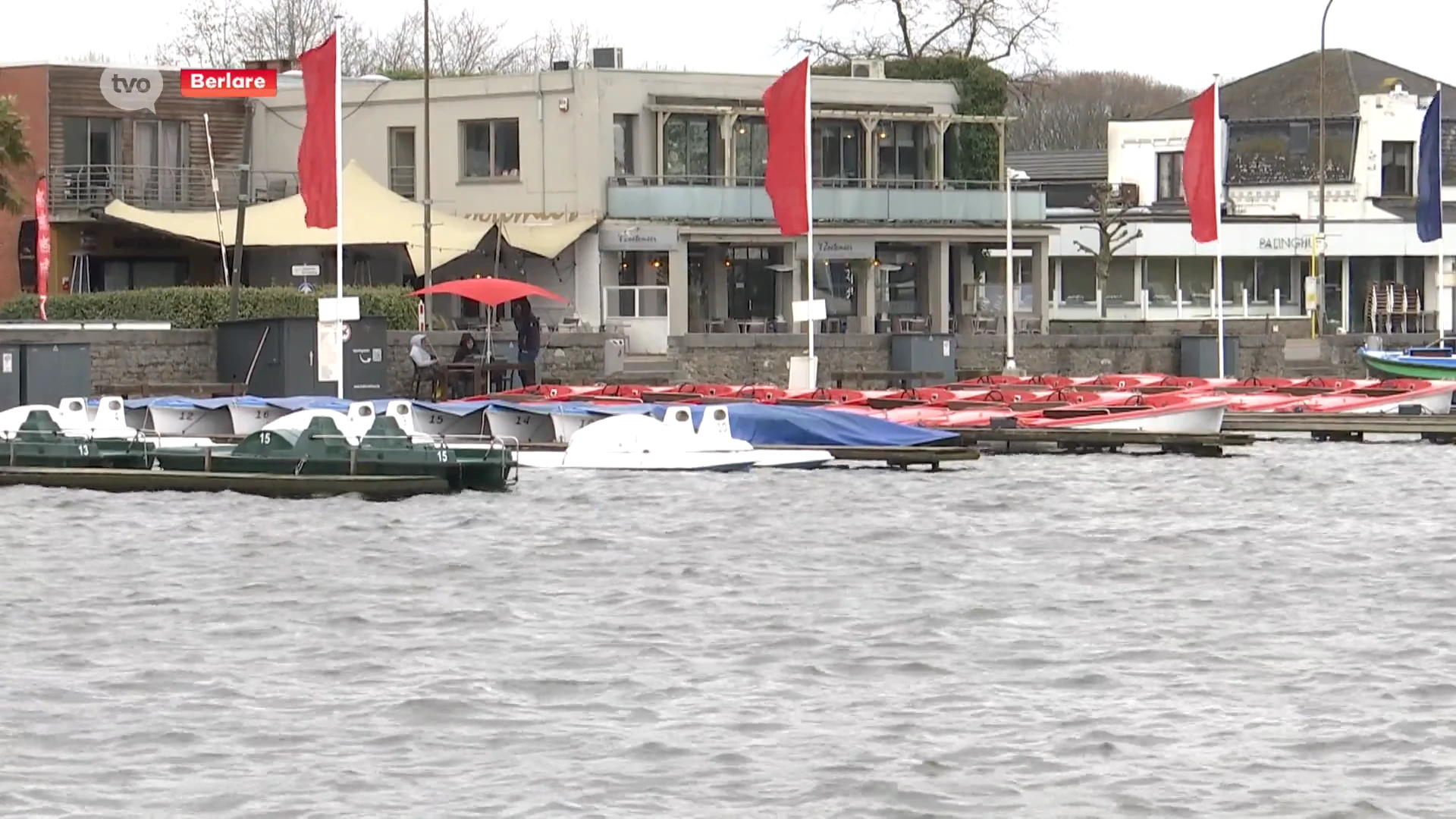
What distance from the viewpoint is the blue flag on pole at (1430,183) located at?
61031mm

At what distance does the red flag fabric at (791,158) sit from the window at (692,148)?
1797cm

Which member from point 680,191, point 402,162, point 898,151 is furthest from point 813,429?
point 898,151

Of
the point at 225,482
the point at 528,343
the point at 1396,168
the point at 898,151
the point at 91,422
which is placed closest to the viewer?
the point at 225,482

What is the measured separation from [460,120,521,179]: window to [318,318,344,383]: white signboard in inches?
1023

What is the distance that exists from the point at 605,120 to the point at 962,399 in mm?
21621

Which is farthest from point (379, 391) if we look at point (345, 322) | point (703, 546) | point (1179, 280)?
point (1179, 280)

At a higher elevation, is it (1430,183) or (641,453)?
(1430,183)

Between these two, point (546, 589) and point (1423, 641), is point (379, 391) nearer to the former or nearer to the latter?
point (546, 589)

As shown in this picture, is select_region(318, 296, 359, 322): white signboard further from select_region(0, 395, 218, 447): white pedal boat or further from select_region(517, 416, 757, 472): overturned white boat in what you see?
select_region(517, 416, 757, 472): overturned white boat

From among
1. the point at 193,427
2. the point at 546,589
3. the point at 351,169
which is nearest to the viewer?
the point at 546,589

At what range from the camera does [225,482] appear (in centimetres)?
3316

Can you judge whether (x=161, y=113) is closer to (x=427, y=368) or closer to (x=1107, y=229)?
(x=427, y=368)

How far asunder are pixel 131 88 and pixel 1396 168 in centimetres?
4530

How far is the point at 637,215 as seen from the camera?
65.8 metres
